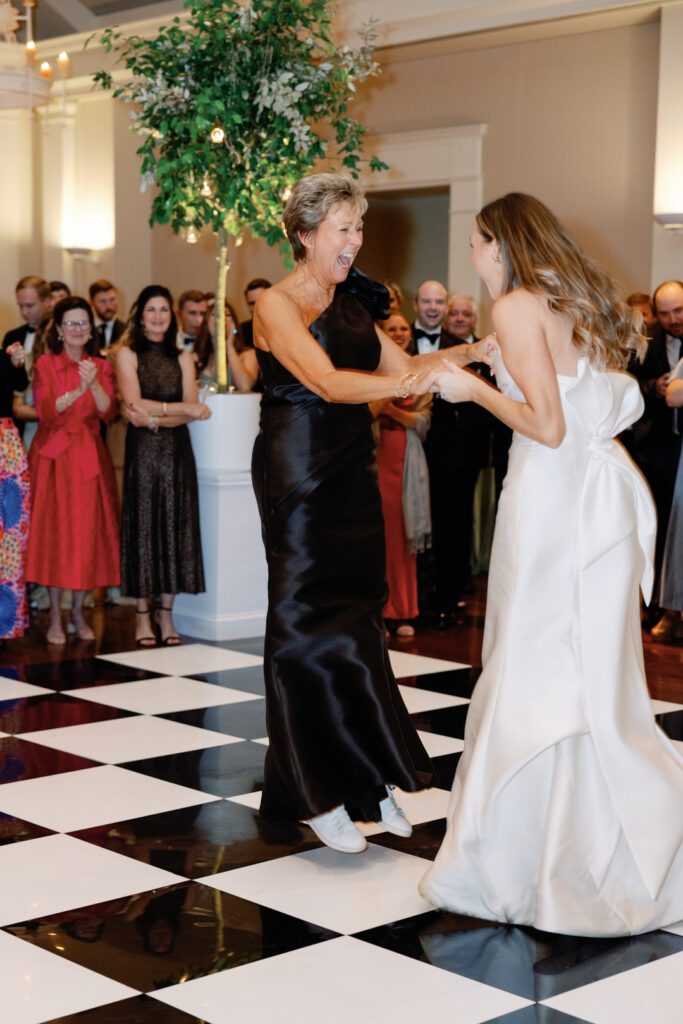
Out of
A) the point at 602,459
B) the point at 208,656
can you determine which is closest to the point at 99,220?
the point at 208,656

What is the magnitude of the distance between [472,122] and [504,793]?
275 inches

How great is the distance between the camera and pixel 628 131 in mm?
8266

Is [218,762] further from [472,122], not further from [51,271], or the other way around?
[51,271]

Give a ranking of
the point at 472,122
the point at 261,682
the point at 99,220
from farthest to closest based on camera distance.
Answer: the point at 99,220 < the point at 472,122 < the point at 261,682

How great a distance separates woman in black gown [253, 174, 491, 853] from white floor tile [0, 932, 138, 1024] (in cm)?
80

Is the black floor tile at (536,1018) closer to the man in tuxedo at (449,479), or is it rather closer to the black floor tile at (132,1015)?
the black floor tile at (132,1015)

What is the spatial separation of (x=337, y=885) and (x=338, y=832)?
0.20 meters

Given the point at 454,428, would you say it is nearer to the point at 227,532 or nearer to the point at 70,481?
the point at 227,532

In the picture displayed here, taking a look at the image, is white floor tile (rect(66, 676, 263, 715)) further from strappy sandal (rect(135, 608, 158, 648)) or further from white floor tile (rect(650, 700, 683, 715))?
white floor tile (rect(650, 700, 683, 715))

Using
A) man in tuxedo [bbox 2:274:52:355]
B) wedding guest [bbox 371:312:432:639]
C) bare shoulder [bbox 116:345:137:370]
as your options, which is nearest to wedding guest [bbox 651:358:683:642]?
wedding guest [bbox 371:312:432:639]

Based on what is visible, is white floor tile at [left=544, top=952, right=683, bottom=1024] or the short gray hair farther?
the short gray hair

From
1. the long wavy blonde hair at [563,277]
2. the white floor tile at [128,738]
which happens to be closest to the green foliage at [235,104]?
the white floor tile at [128,738]

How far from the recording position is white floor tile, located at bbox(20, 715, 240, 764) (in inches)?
167

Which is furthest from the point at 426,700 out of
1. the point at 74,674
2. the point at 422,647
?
the point at 74,674
